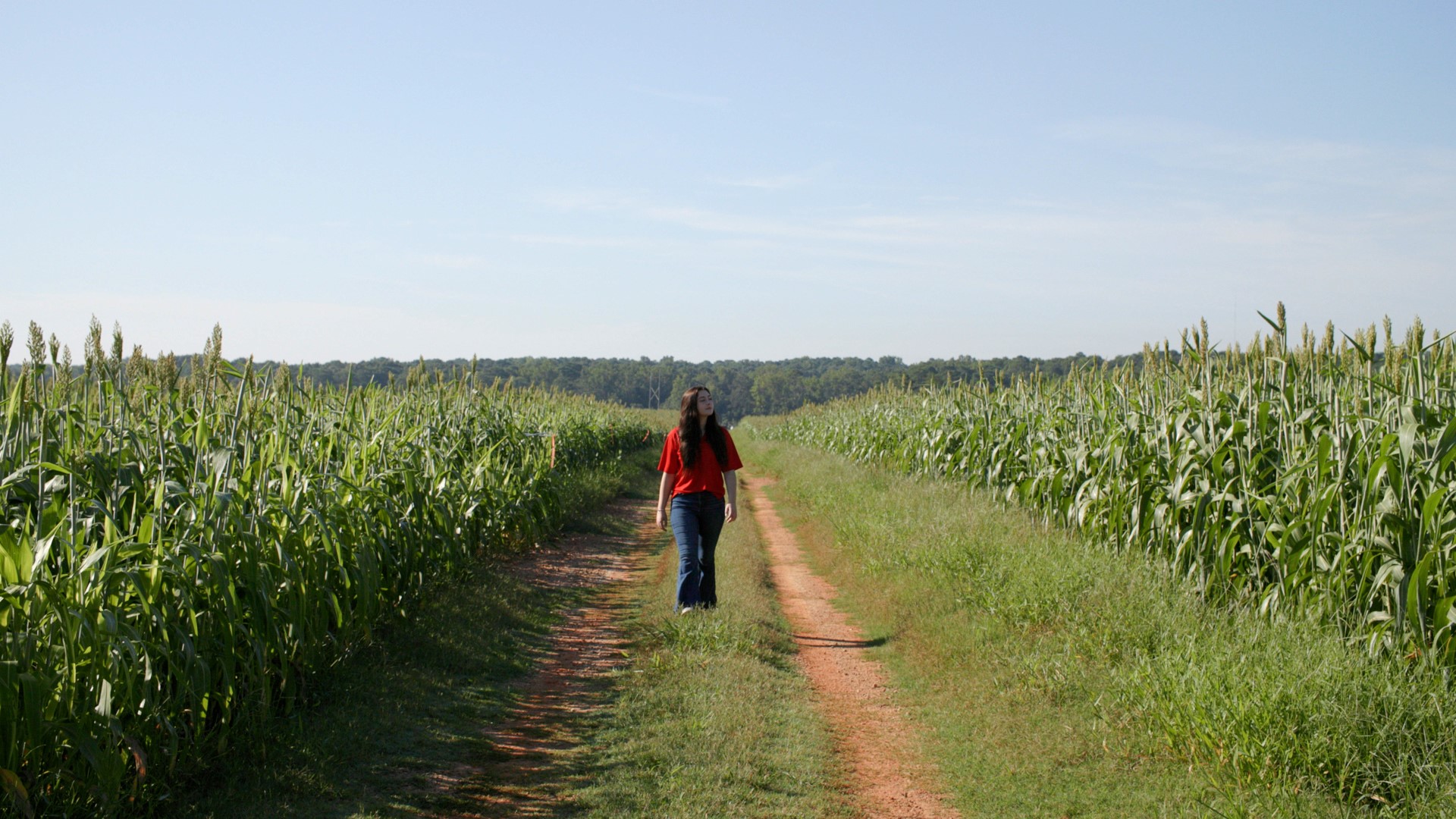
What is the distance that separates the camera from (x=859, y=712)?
6.43 meters

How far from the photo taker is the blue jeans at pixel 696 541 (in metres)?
8.40

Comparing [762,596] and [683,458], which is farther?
[762,596]

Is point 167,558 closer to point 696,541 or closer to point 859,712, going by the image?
point 859,712

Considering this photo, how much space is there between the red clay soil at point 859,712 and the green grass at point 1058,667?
169mm

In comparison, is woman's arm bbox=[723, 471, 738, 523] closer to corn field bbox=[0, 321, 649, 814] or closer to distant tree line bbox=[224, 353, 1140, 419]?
corn field bbox=[0, 321, 649, 814]

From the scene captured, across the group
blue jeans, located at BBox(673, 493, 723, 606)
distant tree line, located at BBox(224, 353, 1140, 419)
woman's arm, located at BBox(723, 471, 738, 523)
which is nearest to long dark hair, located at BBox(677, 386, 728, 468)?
woman's arm, located at BBox(723, 471, 738, 523)

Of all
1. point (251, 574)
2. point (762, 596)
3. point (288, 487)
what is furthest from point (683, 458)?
point (251, 574)

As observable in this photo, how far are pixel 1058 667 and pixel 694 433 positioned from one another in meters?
3.60

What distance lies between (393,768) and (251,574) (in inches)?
50.3

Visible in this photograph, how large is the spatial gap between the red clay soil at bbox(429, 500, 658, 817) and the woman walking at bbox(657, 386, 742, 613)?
2.67ft

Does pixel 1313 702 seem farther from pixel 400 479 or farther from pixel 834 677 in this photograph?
pixel 400 479

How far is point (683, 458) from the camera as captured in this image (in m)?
8.41

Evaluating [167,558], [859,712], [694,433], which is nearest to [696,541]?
[694,433]

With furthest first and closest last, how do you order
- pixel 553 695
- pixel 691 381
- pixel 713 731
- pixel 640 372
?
pixel 640 372 → pixel 691 381 → pixel 553 695 → pixel 713 731
